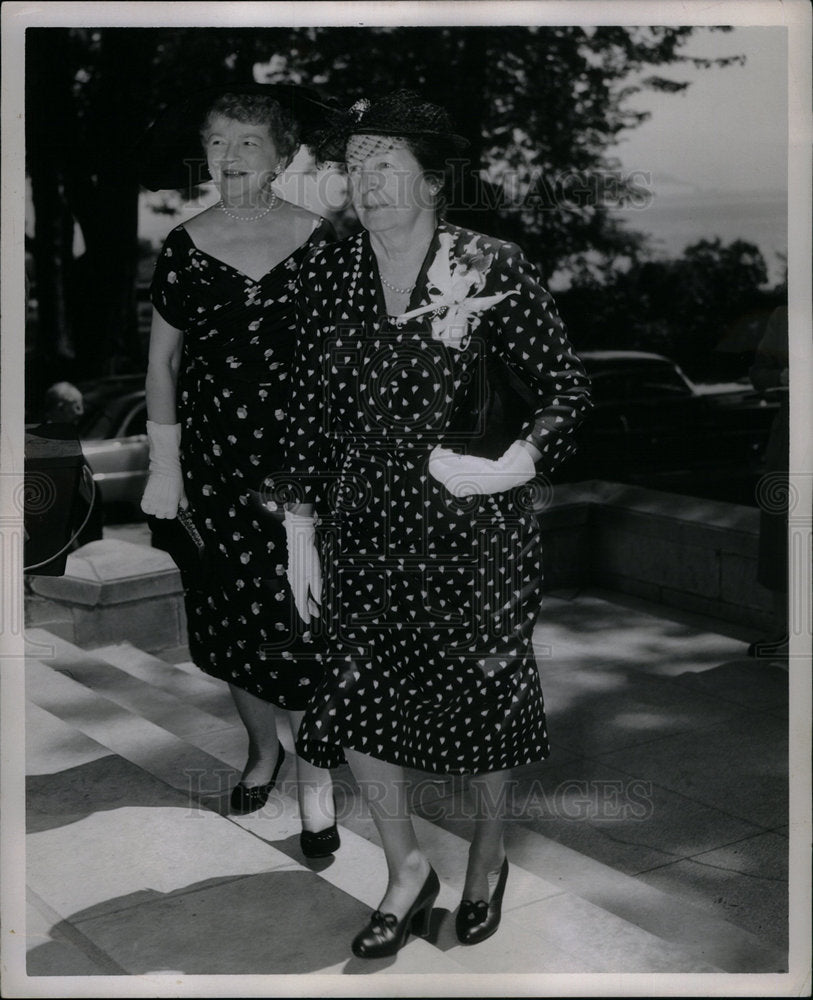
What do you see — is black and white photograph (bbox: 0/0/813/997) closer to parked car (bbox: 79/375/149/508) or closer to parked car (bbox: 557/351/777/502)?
parked car (bbox: 557/351/777/502)

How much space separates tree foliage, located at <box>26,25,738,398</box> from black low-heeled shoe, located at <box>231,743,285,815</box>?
4.88ft

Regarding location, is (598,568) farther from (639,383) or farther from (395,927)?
(395,927)

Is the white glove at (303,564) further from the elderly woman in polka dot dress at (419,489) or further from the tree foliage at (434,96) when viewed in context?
the tree foliage at (434,96)

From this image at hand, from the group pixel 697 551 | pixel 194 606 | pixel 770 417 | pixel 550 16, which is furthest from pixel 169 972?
pixel 697 551

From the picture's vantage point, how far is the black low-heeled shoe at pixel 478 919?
143 inches

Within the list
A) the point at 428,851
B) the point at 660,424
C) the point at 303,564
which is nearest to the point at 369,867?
the point at 428,851

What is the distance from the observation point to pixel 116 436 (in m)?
7.28

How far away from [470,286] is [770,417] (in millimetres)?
2871

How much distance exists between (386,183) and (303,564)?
101cm

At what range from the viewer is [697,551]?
274 inches

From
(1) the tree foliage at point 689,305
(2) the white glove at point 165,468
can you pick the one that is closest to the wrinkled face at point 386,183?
(2) the white glove at point 165,468


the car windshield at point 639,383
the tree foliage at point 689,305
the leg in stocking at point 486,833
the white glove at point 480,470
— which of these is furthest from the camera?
the car windshield at point 639,383

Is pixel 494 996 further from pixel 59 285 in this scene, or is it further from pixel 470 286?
pixel 59 285

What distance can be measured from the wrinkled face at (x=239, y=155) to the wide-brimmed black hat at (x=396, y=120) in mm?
316
